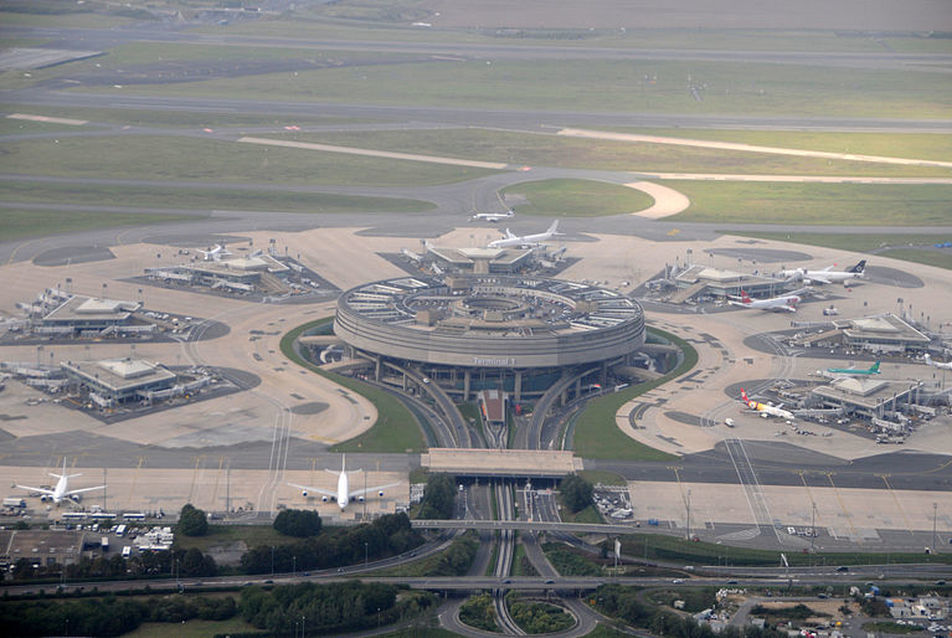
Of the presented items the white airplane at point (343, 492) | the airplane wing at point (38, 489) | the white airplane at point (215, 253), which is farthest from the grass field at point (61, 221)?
the white airplane at point (343, 492)

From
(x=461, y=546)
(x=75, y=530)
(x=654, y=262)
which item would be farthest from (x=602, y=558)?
(x=654, y=262)

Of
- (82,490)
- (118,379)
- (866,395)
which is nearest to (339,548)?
(82,490)

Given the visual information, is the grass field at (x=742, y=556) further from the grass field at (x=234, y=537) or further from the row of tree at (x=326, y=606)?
the grass field at (x=234, y=537)

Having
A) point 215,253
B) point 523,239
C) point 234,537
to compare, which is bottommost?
point 215,253

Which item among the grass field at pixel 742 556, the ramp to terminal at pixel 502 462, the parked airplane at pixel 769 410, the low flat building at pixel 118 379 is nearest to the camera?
the grass field at pixel 742 556

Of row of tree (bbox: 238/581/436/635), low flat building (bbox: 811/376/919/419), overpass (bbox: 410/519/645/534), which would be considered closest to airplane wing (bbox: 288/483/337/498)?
overpass (bbox: 410/519/645/534)

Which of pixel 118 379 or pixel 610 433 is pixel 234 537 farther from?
pixel 610 433

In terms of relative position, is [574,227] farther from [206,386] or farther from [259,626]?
[259,626]
